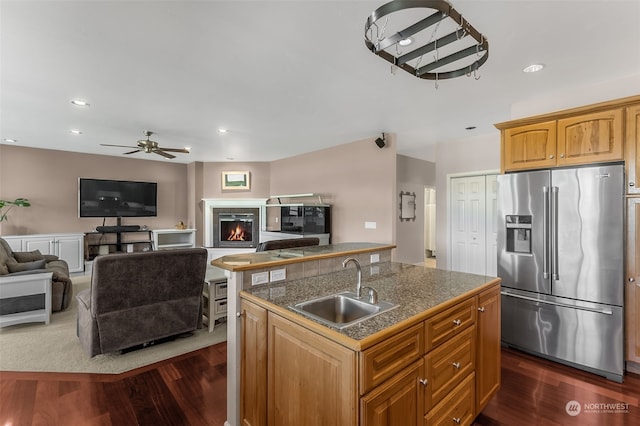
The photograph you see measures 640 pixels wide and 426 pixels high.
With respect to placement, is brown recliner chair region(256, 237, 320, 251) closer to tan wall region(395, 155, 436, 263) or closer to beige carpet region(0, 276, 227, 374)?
beige carpet region(0, 276, 227, 374)

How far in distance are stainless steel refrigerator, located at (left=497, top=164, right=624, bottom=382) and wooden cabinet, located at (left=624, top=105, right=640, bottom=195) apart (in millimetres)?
112

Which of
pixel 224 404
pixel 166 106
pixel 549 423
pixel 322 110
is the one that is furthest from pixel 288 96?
pixel 549 423

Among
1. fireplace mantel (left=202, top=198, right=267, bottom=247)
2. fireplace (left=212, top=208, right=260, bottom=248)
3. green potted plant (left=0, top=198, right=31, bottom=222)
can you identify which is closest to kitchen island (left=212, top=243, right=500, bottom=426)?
fireplace mantel (left=202, top=198, right=267, bottom=247)

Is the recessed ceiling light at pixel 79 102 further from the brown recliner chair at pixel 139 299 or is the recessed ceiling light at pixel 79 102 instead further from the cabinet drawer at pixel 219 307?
the cabinet drawer at pixel 219 307

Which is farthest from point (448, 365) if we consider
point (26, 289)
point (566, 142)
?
point (26, 289)

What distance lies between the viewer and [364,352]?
118 cm

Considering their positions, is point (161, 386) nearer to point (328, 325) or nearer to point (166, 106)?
point (328, 325)

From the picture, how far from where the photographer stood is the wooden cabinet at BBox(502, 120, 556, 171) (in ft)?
9.34

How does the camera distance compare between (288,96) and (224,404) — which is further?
(288,96)

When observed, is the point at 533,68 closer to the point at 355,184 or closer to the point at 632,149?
the point at 632,149

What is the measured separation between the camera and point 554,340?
2744 millimetres

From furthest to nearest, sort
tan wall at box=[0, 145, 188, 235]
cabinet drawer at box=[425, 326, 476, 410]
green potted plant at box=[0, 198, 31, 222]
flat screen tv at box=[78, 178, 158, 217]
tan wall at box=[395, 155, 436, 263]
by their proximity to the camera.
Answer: flat screen tv at box=[78, 178, 158, 217] < tan wall at box=[395, 155, 436, 263] < tan wall at box=[0, 145, 188, 235] < green potted plant at box=[0, 198, 31, 222] < cabinet drawer at box=[425, 326, 476, 410]

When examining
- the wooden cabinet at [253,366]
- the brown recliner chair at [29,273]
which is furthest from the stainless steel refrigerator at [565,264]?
the brown recliner chair at [29,273]

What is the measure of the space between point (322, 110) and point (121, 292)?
9.46ft
